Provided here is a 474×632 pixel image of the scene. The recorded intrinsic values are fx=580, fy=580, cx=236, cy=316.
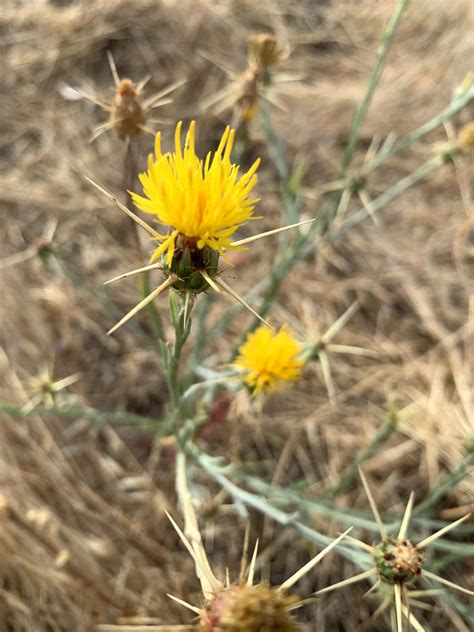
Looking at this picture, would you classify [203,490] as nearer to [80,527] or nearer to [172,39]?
[80,527]

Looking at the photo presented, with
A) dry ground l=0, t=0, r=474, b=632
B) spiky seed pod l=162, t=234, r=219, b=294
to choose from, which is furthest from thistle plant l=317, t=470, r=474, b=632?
dry ground l=0, t=0, r=474, b=632

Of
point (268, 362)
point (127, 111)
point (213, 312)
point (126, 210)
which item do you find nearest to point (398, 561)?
point (268, 362)

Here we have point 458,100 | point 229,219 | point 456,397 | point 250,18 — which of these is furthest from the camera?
point 250,18

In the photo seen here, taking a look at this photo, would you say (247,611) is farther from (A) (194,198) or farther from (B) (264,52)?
(B) (264,52)

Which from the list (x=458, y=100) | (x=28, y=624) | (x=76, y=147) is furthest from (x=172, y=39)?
(x=28, y=624)

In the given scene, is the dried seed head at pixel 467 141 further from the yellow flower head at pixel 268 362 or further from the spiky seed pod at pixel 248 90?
the yellow flower head at pixel 268 362

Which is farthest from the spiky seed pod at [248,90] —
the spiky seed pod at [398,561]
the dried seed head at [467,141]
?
the spiky seed pod at [398,561]
